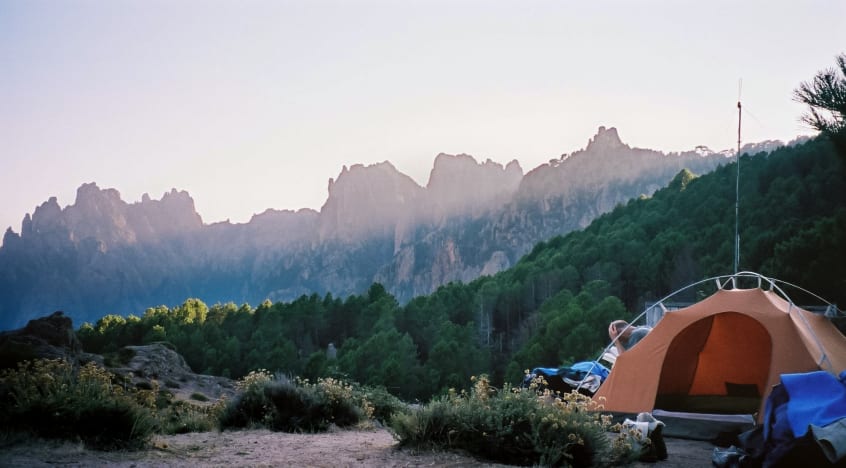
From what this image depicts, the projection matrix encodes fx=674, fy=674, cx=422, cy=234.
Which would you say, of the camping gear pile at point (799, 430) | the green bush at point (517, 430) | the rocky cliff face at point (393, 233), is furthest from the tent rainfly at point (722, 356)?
the rocky cliff face at point (393, 233)

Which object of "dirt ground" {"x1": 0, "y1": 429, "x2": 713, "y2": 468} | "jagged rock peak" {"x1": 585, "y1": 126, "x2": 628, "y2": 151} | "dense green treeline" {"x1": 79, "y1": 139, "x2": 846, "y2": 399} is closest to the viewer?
"dirt ground" {"x1": 0, "y1": 429, "x2": 713, "y2": 468}

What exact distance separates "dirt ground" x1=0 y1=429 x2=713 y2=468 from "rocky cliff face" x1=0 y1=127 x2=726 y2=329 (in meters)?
112

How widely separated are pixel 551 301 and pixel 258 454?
38757 millimetres

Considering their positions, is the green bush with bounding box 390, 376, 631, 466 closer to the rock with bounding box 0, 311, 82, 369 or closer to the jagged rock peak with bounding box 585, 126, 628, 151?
the rock with bounding box 0, 311, 82, 369

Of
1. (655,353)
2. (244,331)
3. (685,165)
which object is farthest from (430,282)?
(655,353)

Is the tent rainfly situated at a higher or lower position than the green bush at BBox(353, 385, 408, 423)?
higher

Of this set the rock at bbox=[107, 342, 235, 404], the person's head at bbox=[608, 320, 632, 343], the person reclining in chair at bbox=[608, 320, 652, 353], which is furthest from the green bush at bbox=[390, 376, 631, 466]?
the rock at bbox=[107, 342, 235, 404]

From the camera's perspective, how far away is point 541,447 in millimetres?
6078

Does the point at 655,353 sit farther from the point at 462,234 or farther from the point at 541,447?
the point at 462,234

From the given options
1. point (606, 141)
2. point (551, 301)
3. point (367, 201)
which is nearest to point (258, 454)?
point (551, 301)

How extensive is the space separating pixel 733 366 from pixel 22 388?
9455mm

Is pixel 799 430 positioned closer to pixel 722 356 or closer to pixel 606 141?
pixel 722 356

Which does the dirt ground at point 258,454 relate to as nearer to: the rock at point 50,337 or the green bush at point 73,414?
the green bush at point 73,414

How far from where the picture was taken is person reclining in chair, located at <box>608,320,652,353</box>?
10.5 m
